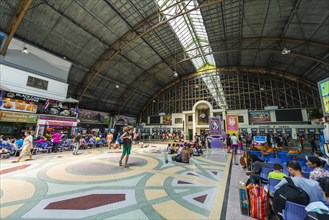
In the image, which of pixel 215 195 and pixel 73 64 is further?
pixel 73 64

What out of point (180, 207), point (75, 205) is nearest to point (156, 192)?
point (180, 207)

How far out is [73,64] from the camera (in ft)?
44.5

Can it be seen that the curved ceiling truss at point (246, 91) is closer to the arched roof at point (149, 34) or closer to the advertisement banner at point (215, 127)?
the arched roof at point (149, 34)

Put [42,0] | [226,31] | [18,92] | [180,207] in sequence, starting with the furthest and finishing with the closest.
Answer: [226,31], [18,92], [42,0], [180,207]

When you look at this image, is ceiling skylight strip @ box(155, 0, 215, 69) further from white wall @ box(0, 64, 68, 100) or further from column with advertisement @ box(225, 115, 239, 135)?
white wall @ box(0, 64, 68, 100)

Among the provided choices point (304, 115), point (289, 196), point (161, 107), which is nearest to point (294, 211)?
point (289, 196)

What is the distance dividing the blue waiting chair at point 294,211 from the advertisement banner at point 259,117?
21.1 metres

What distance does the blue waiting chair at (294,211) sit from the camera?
5.31 ft

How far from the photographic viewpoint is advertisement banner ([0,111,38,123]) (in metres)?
9.30

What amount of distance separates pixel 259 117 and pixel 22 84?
2781 cm

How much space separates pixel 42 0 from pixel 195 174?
46.2 ft

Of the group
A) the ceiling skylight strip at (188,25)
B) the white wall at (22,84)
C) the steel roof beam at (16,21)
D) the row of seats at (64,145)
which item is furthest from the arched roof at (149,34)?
the row of seats at (64,145)

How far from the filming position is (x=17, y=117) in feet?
32.8

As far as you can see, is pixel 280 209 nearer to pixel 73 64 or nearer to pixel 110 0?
pixel 110 0
